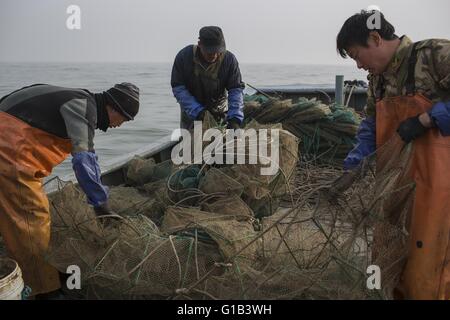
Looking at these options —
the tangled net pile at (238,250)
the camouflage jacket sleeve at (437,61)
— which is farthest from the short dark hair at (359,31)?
the tangled net pile at (238,250)

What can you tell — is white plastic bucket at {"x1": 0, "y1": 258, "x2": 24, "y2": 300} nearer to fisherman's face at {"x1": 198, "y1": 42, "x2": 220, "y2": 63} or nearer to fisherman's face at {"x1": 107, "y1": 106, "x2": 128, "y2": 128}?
fisherman's face at {"x1": 107, "y1": 106, "x2": 128, "y2": 128}

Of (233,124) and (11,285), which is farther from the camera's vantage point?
(233,124)

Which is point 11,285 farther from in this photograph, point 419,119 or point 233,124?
point 233,124

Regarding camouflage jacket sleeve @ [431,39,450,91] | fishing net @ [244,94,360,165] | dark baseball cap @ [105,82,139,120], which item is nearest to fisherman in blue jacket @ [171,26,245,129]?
fishing net @ [244,94,360,165]

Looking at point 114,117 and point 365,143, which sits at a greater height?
point 114,117

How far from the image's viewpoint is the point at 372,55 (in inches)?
110

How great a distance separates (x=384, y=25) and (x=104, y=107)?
6.05 ft

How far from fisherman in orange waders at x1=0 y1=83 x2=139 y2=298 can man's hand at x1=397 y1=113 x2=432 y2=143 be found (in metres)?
1.77

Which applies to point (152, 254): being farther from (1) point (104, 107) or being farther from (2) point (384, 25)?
(2) point (384, 25)

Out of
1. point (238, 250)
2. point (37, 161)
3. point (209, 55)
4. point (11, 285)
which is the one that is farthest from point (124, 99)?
point (209, 55)

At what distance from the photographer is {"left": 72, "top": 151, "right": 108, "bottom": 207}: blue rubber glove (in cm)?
316

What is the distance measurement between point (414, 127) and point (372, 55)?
470 mm

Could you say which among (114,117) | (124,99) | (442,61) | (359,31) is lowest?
(114,117)
